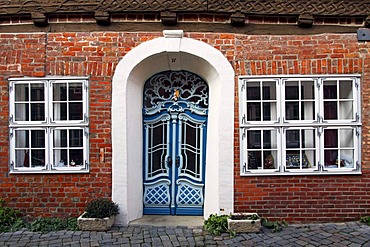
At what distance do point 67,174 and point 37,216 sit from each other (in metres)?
0.91

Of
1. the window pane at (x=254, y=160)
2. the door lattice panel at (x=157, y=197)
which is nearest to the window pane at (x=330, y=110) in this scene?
the window pane at (x=254, y=160)

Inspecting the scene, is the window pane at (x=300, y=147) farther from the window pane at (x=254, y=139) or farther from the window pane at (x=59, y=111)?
the window pane at (x=59, y=111)

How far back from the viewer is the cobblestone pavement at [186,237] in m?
4.69

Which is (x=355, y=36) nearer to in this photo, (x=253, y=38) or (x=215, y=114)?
(x=253, y=38)

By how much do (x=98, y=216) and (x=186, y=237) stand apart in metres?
1.47

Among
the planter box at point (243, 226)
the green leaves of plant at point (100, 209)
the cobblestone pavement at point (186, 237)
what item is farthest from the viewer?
the green leaves of plant at point (100, 209)

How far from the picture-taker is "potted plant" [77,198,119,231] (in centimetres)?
508

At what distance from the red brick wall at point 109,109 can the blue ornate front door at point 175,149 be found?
0.80 metres

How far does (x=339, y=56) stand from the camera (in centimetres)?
552

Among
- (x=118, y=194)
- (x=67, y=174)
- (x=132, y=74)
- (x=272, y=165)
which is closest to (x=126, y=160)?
(x=118, y=194)

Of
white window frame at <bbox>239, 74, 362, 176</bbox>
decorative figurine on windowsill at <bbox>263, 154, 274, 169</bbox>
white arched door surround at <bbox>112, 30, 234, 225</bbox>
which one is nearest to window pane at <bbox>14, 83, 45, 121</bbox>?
white arched door surround at <bbox>112, 30, 234, 225</bbox>

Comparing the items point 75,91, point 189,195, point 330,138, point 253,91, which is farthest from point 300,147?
point 75,91

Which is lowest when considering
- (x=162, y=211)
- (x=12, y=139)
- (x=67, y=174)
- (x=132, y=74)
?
(x=162, y=211)

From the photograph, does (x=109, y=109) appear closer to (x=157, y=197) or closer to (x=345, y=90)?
(x=157, y=197)
